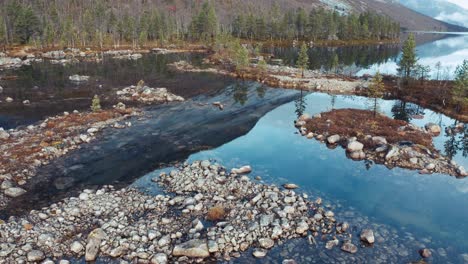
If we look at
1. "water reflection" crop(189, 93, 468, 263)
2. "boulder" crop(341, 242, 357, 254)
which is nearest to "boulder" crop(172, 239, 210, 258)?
"boulder" crop(341, 242, 357, 254)

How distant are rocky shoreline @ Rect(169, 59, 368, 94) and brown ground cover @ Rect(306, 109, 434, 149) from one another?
22.4 meters

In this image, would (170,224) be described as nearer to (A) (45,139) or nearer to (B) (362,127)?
(A) (45,139)

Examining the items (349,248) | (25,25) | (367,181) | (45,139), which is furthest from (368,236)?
(25,25)

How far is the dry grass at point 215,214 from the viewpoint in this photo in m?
24.4

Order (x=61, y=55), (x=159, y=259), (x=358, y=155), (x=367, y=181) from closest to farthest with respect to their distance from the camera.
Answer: (x=159, y=259)
(x=367, y=181)
(x=358, y=155)
(x=61, y=55)

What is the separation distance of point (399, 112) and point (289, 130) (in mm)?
23350

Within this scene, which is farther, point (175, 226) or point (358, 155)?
point (358, 155)

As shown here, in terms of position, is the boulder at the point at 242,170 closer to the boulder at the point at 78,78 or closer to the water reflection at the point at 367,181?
the water reflection at the point at 367,181

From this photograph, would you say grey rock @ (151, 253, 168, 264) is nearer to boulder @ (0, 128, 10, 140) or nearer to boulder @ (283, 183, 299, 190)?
boulder @ (283, 183, 299, 190)

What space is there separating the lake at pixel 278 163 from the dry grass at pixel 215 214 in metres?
4.19

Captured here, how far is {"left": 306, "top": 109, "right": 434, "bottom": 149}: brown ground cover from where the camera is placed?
135 ft

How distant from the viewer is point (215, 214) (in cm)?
2448

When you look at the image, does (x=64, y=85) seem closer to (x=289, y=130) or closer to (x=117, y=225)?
(x=289, y=130)

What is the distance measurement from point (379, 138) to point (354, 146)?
4.00 metres
